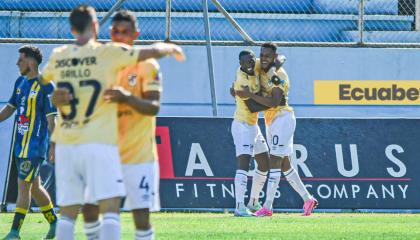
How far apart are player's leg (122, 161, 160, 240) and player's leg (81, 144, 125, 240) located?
30 centimetres

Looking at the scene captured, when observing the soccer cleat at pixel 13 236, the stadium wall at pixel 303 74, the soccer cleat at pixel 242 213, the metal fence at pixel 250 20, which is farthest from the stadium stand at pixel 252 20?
the soccer cleat at pixel 13 236

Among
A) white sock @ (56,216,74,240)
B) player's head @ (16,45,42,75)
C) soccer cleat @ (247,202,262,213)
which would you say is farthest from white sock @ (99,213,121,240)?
soccer cleat @ (247,202,262,213)

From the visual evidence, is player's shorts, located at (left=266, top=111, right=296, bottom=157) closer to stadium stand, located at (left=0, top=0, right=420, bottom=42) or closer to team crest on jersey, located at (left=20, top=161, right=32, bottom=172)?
team crest on jersey, located at (left=20, top=161, right=32, bottom=172)

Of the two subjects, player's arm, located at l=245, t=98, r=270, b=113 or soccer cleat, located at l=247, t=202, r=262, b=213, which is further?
soccer cleat, located at l=247, t=202, r=262, b=213

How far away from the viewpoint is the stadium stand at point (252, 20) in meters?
20.2

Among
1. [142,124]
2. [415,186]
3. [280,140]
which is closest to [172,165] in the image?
[280,140]

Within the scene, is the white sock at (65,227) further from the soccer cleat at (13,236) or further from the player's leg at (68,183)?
the soccer cleat at (13,236)

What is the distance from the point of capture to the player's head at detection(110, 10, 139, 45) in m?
8.11

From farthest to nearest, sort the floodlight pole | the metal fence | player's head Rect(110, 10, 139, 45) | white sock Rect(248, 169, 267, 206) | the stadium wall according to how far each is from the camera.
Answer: the metal fence, the stadium wall, the floodlight pole, white sock Rect(248, 169, 267, 206), player's head Rect(110, 10, 139, 45)

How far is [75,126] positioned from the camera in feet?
24.6

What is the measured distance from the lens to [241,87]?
49.7 feet

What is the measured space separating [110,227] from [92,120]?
0.75 m

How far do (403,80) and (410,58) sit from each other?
0.42 m

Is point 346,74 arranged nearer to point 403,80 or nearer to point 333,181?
point 403,80
